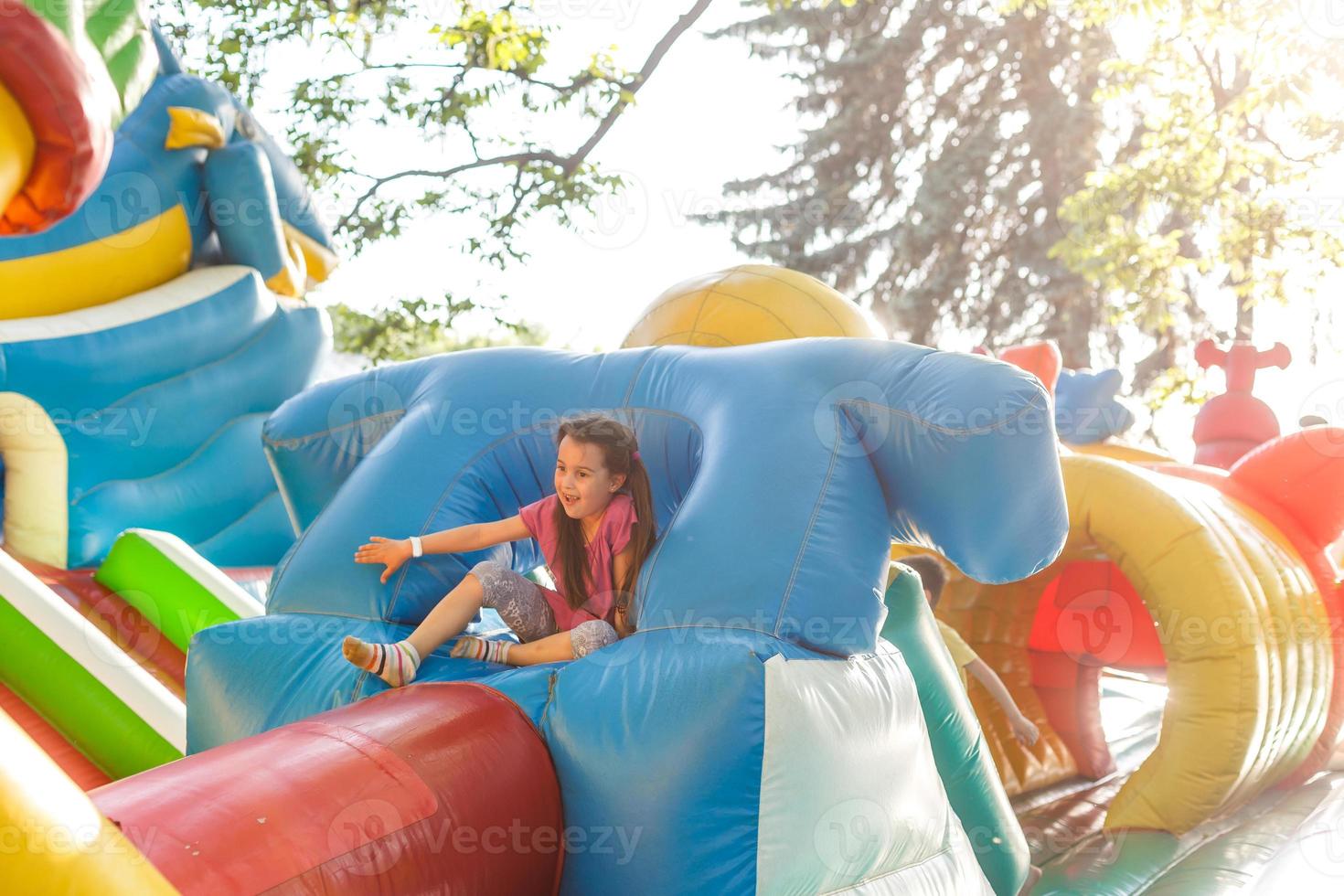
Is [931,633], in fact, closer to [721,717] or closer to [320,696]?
[721,717]

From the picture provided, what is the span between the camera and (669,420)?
2367 millimetres

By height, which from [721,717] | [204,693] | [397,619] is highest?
[721,717]

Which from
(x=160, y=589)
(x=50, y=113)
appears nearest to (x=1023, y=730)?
(x=160, y=589)

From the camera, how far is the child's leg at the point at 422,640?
2.01m

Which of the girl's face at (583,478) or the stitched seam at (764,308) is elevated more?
the stitched seam at (764,308)

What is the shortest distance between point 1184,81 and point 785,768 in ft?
27.9

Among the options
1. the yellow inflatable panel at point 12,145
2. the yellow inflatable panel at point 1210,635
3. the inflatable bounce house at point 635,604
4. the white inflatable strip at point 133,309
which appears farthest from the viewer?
the white inflatable strip at point 133,309

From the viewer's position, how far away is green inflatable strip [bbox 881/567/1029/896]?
2.54 m

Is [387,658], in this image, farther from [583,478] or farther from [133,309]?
[133,309]

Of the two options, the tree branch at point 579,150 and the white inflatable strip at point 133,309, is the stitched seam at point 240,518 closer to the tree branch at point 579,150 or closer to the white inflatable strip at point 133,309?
the white inflatable strip at point 133,309

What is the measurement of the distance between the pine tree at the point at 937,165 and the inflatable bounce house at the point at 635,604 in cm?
729

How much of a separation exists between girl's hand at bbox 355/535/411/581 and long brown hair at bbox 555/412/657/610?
0.97ft

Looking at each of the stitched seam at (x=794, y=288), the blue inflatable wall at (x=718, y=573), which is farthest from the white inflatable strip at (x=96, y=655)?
the stitched seam at (x=794, y=288)

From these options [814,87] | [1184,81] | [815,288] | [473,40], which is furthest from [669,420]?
[814,87]
